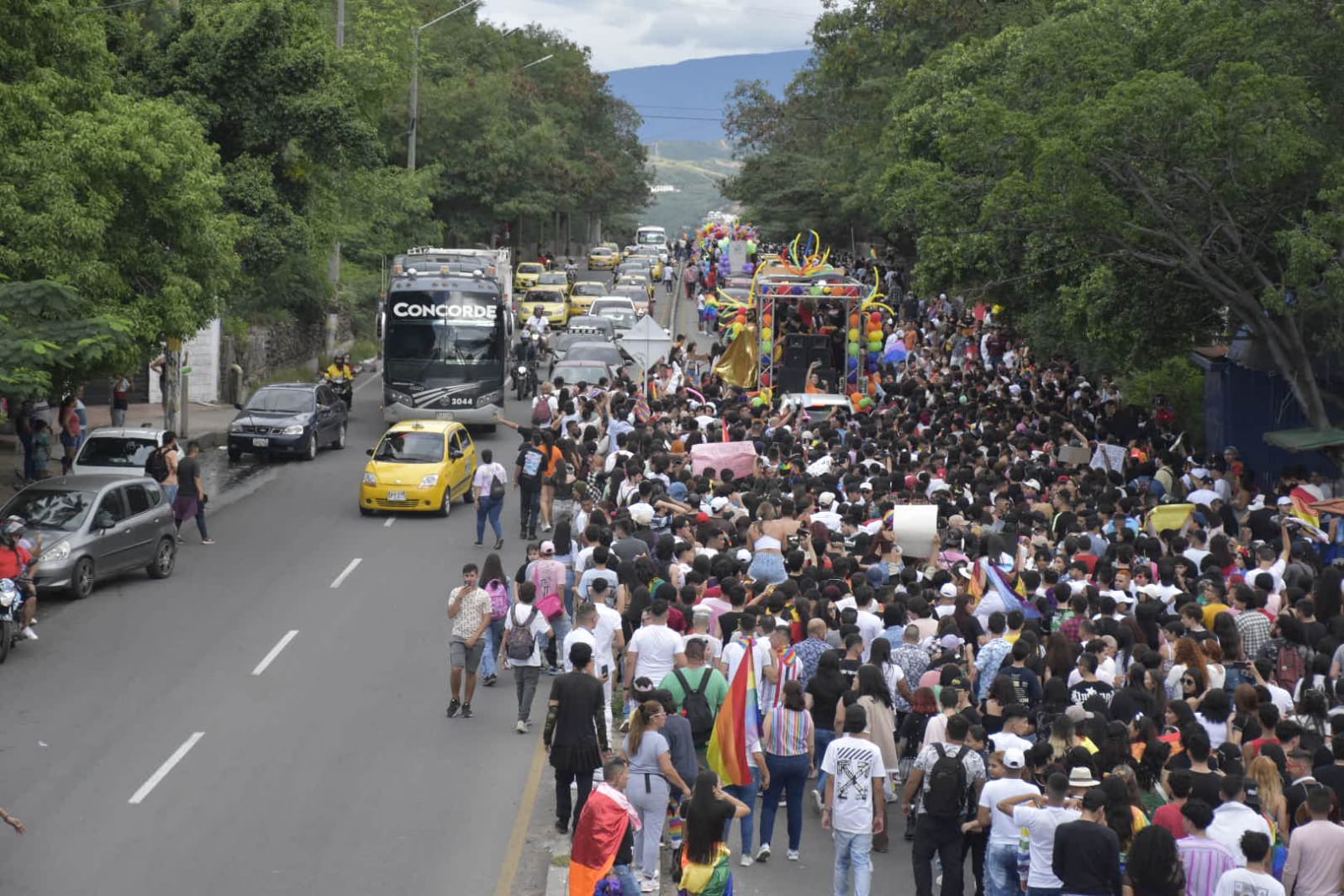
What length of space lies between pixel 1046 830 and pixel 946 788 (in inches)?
36.7

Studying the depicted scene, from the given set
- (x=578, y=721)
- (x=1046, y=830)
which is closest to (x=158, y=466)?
(x=578, y=721)

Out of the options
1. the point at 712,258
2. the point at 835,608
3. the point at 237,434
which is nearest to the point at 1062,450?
the point at 835,608

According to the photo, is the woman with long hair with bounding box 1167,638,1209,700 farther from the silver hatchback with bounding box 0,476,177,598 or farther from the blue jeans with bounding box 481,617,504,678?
the silver hatchback with bounding box 0,476,177,598

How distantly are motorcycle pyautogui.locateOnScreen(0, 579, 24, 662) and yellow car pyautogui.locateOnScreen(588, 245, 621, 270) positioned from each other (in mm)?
66155

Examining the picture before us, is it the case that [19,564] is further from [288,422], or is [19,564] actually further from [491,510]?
[288,422]

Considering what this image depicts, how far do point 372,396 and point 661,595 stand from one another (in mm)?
29021

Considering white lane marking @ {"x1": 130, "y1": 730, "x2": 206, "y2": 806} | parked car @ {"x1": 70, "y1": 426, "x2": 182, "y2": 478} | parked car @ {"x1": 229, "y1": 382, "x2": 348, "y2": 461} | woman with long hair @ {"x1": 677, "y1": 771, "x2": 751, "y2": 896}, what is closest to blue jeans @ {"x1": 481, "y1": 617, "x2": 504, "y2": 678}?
white lane marking @ {"x1": 130, "y1": 730, "x2": 206, "y2": 806}

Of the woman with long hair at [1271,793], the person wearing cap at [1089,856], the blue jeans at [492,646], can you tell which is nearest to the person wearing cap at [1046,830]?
the person wearing cap at [1089,856]

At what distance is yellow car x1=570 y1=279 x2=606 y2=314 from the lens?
55.8 meters

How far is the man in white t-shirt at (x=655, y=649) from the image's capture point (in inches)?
479

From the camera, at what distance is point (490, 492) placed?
2241cm

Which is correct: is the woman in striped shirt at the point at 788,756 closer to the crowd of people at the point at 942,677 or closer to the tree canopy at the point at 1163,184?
the crowd of people at the point at 942,677

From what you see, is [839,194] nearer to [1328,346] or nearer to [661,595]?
[1328,346]

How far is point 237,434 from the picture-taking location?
3059cm
